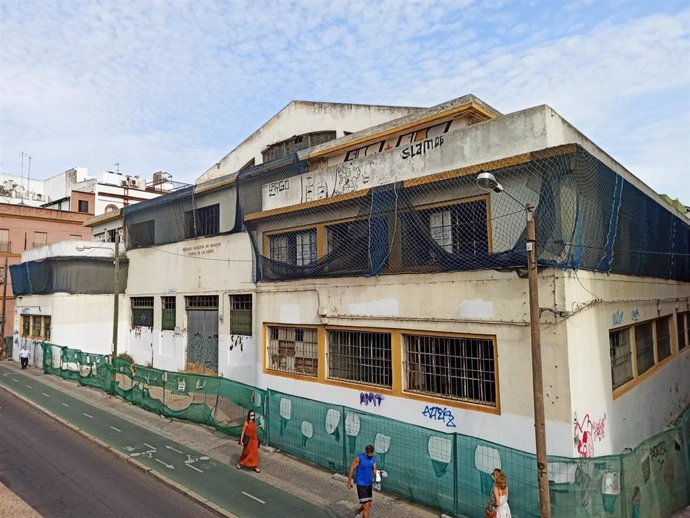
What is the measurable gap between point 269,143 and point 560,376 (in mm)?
18817

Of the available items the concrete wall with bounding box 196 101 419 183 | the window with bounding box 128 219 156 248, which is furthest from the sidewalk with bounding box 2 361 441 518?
the concrete wall with bounding box 196 101 419 183

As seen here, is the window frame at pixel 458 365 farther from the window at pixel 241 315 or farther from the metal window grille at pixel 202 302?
the metal window grille at pixel 202 302

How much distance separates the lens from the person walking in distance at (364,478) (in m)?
9.13

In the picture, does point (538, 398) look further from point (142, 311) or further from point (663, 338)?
point (142, 311)

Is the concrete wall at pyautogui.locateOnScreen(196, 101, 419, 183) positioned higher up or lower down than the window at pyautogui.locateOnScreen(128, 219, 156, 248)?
higher up

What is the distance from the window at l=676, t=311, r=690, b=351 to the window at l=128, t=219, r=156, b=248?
2418cm

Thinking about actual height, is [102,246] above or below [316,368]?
above

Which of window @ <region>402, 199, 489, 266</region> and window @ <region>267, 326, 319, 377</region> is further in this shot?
window @ <region>267, 326, 319, 377</region>

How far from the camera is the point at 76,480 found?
11.2m

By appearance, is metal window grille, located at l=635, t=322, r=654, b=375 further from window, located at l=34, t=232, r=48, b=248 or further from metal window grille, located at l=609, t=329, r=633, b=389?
window, located at l=34, t=232, r=48, b=248

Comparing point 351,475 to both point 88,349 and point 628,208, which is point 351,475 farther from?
point 88,349

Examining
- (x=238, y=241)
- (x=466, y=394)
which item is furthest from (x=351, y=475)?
(x=238, y=241)

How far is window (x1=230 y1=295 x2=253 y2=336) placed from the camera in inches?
766

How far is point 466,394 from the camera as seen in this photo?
1084 cm
